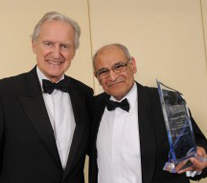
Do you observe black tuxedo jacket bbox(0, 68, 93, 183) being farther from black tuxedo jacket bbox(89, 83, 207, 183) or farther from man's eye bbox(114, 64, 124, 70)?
man's eye bbox(114, 64, 124, 70)

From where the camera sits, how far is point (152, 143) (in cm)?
Result: 171

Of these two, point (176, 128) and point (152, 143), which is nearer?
point (176, 128)

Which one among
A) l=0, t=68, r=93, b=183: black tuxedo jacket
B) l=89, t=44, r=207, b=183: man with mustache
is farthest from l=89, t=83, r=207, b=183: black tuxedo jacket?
l=0, t=68, r=93, b=183: black tuxedo jacket

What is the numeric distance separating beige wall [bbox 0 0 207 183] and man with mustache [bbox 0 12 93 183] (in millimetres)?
931

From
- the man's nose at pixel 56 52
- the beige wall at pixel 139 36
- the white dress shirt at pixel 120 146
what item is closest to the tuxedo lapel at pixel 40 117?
the man's nose at pixel 56 52

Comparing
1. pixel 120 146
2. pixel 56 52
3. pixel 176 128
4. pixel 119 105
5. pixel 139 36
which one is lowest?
pixel 120 146

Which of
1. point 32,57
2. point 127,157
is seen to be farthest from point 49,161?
point 32,57

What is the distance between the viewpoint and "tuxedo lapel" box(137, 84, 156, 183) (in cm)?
167

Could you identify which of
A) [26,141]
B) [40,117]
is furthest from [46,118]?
[26,141]

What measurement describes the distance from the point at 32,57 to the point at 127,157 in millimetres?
1425

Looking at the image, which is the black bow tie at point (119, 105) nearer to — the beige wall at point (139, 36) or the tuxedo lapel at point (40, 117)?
the tuxedo lapel at point (40, 117)

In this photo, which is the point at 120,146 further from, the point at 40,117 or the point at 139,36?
the point at 139,36

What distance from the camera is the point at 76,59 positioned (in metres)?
2.76

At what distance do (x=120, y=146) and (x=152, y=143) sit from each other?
0.21m
